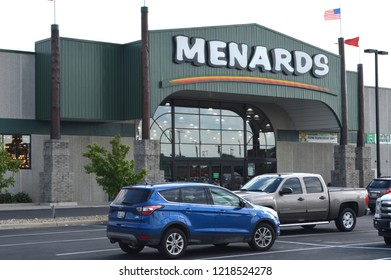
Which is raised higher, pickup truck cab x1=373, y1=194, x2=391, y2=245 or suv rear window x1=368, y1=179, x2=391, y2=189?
suv rear window x1=368, y1=179, x2=391, y2=189

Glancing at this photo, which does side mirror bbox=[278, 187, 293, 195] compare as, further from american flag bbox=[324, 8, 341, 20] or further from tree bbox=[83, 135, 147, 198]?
american flag bbox=[324, 8, 341, 20]

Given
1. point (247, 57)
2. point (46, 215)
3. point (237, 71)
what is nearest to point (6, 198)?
point (46, 215)

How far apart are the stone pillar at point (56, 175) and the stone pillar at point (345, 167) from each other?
20.1 metres

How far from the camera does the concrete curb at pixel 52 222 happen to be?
24256 mm

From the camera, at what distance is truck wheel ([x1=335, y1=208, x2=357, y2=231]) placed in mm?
21203

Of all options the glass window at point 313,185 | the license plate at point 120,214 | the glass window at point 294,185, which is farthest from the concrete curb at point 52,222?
the license plate at point 120,214

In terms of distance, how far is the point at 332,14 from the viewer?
43.5 metres

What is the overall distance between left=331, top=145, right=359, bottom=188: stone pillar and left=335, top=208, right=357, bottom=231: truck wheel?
25694mm

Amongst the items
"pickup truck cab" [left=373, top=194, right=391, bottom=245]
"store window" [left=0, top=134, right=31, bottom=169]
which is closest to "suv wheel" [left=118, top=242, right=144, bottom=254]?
"pickup truck cab" [left=373, top=194, right=391, bottom=245]

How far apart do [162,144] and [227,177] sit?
624 centimetres

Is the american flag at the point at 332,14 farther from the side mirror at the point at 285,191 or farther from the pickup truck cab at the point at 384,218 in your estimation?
the pickup truck cab at the point at 384,218

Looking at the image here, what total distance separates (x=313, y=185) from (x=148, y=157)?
1727 centimetres

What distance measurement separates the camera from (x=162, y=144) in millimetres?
42250

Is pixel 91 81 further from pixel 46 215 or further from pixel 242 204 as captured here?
pixel 242 204
